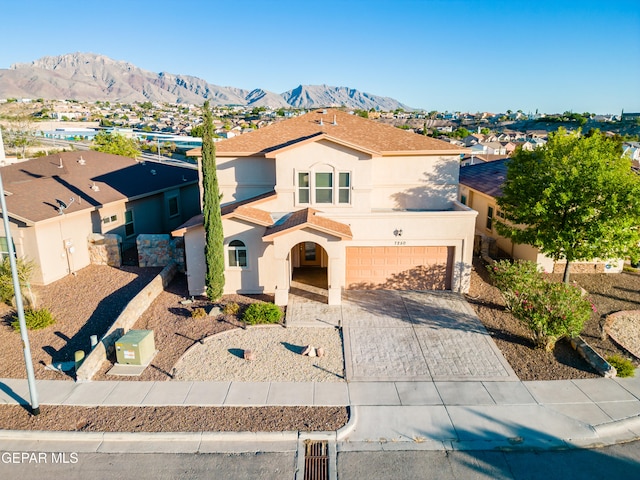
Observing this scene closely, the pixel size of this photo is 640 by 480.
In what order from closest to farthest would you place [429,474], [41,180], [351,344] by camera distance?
[429,474], [351,344], [41,180]

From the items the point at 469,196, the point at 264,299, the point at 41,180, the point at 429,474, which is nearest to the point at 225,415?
the point at 429,474

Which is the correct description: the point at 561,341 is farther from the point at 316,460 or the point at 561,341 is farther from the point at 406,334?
the point at 316,460

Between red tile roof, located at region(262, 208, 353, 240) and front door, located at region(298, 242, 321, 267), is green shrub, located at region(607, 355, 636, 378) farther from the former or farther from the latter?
front door, located at region(298, 242, 321, 267)

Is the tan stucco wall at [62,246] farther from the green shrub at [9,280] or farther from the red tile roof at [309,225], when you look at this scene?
the red tile roof at [309,225]

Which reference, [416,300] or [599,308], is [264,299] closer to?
[416,300]

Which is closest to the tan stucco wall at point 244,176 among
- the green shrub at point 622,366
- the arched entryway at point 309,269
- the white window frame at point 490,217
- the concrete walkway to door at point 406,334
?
the arched entryway at point 309,269

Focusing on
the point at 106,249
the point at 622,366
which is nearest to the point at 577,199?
the point at 622,366
